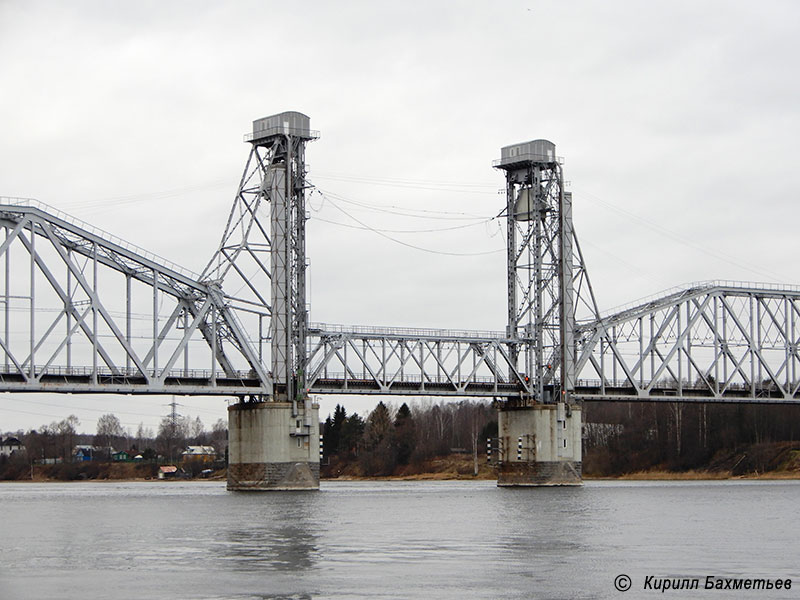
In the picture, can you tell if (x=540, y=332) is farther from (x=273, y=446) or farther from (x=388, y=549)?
(x=388, y=549)

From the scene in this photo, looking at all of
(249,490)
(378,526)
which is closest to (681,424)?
(249,490)

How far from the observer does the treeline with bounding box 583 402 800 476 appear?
156000mm

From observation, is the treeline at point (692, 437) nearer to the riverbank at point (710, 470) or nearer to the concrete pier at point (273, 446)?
the riverbank at point (710, 470)

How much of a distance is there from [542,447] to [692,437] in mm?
51486

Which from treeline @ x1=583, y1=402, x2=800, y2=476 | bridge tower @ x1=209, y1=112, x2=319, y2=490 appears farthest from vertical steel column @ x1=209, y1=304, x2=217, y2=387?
treeline @ x1=583, y1=402, x2=800, y2=476

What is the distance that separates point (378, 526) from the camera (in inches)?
2432

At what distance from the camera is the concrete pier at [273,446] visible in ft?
330

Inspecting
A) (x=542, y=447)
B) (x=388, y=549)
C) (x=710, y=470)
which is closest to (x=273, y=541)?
(x=388, y=549)

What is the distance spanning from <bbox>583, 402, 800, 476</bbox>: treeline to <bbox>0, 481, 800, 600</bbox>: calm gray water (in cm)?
7516

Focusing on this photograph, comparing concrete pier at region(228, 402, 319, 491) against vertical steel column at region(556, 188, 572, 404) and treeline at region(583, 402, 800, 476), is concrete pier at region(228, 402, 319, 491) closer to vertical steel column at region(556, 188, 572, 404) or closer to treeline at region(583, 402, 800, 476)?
vertical steel column at region(556, 188, 572, 404)

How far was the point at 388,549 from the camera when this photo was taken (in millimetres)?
48312

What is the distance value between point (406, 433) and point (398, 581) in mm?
159998

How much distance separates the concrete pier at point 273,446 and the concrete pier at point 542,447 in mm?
19528

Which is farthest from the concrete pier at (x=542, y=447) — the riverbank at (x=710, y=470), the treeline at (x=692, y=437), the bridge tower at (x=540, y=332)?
the treeline at (x=692, y=437)
